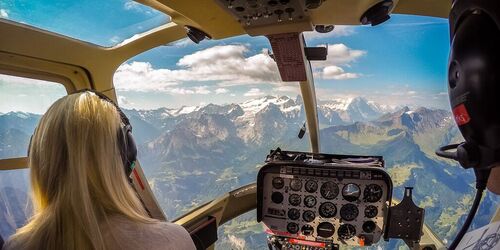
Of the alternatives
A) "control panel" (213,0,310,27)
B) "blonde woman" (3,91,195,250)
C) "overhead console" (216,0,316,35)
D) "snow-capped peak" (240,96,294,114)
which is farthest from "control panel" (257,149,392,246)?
"blonde woman" (3,91,195,250)

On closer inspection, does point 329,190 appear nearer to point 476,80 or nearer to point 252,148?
point 252,148

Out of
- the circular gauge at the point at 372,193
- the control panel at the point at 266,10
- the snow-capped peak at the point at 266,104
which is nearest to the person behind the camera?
the control panel at the point at 266,10

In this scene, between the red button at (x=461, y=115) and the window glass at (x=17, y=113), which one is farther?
the window glass at (x=17, y=113)

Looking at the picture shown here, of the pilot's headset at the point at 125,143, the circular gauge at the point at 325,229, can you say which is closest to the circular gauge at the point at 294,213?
the circular gauge at the point at 325,229

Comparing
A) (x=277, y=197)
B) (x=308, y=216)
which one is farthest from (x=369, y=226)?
(x=277, y=197)

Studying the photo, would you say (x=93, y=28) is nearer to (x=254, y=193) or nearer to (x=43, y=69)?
(x=43, y=69)

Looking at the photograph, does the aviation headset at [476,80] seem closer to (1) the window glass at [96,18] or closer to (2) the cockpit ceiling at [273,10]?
(2) the cockpit ceiling at [273,10]

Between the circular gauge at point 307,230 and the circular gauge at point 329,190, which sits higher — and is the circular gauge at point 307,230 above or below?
below
